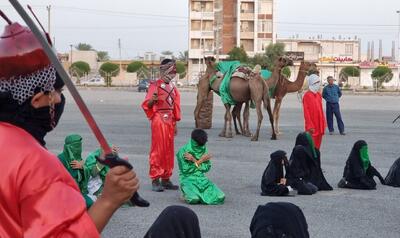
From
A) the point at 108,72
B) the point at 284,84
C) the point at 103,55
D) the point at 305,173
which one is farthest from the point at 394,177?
the point at 103,55

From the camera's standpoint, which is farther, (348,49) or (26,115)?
(348,49)

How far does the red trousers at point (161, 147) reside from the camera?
9.98 meters

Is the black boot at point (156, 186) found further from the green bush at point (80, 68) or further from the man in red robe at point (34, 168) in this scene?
the green bush at point (80, 68)

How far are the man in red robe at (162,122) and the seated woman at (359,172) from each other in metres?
2.52

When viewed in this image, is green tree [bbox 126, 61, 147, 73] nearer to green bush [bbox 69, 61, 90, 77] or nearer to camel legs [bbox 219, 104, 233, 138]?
green bush [bbox 69, 61, 90, 77]

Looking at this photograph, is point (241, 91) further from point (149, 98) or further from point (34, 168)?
point (34, 168)

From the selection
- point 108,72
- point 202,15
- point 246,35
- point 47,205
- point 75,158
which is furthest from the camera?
point 202,15

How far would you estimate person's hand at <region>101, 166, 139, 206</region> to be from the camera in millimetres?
2107

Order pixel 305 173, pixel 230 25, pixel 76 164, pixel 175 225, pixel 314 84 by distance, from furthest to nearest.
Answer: pixel 230 25 < pixel 314 84 < pixel 305 173 < pixel 76 164 < pixel 175 225

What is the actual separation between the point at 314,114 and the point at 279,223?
913 cm

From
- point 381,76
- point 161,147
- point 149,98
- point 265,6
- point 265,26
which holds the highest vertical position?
point 265,6

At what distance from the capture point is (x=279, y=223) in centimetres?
397

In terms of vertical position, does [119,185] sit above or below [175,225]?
above

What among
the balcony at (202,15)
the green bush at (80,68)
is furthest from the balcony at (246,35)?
the green bush at (80,68)
